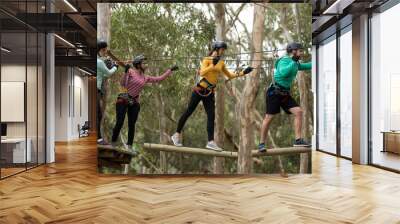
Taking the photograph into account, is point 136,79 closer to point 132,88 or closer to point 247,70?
point 132,88

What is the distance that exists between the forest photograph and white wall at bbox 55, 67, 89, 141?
10.4 m

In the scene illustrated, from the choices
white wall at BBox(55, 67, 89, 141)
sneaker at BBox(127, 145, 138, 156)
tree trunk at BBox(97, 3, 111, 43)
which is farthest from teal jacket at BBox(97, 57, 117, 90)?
white wall at BBox(55, 67, 89, 141)

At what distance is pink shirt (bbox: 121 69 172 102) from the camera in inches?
275

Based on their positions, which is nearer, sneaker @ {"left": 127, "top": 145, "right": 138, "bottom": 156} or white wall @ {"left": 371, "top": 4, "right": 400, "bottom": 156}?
sneaker @ {"left": 127, "top": 145, "right": 138, "bottom": 156}

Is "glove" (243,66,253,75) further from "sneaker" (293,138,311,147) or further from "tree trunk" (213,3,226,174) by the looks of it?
"sneaker" (293,138,311,147)

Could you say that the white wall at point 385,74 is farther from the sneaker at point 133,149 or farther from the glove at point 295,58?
the sneaker at point 133,149

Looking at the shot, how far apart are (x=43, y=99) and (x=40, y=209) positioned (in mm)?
4402

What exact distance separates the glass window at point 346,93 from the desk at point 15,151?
6931 mm

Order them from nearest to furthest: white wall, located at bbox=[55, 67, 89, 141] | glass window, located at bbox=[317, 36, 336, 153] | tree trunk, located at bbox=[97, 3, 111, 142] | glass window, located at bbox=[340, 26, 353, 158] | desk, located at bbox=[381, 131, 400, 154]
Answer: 1. tree trunk, located at bbox=[97, 3, 111, 142]
2. desk, located at bbox=[381, 131, 400, 154]
3. glass window, located at bbox=[340, 26, 353, 158]
4. glass window, located at bbox=[317, 36, 336, 153]
5. white wall, located at bbox=[55, 67, 89, 141]

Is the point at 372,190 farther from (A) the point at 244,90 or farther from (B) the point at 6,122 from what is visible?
(B) the point at 6,122

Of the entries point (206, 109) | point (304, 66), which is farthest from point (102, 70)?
point (304, 66)

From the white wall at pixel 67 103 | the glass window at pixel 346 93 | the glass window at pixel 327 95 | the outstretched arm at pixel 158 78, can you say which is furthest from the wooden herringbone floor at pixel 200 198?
the white wall at pixel 67 103

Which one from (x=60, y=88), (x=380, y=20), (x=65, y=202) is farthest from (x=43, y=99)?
(x=60, y=88)

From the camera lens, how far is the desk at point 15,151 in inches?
268
